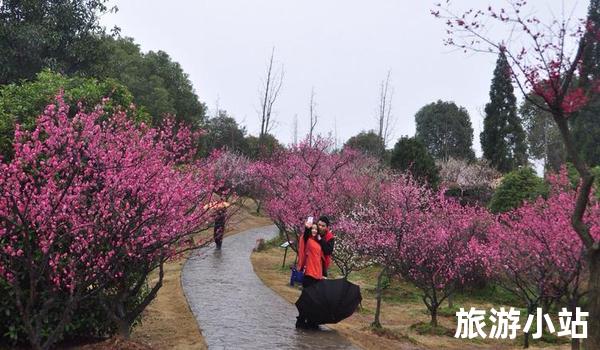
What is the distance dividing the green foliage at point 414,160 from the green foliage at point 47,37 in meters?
17.0

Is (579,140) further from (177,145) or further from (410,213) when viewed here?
(177,145)

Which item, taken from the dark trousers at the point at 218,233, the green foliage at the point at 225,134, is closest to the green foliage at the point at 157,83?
the green foliage at the point at 225,134

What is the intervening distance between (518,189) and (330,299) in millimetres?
16418

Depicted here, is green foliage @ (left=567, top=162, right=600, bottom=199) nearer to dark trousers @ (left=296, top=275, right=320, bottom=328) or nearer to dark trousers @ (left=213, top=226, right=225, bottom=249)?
dark trousers @ (left=213, top=226, right=225, bottom=249)

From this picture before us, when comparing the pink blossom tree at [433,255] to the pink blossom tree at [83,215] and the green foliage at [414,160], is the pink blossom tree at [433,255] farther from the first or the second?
the green foliage at [414,160]

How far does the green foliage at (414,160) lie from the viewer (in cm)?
2955

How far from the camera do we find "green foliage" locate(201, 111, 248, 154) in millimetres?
48438

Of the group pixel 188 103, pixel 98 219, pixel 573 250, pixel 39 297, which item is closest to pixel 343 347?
pixel 98 219

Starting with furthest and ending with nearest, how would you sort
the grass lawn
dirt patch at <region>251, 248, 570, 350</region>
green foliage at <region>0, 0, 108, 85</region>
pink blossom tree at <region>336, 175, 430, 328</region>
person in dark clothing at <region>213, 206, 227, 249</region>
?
green foliage at <region>0, 0, 108, 85</region> < pink blossom tree at <region>336, 175, 430, 328</region> < the grass lawn < person in dark clothing at <region>213, 206, 227, 249</region> < dirt patch at <region>251, 248, 570, 350</region>

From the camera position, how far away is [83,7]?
2169 cm

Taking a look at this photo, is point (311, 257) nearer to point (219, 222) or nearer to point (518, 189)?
point (219, 222)

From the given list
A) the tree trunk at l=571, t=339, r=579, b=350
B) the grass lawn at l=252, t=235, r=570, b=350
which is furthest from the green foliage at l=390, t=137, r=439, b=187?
the tree trunk at l=571, t=339, r=579, b=350

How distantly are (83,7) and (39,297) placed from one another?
57.1 ft

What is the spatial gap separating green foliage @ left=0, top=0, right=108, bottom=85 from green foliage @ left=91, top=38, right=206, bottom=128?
29.3ft
